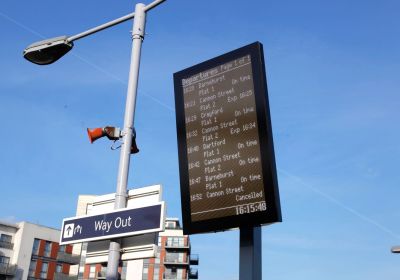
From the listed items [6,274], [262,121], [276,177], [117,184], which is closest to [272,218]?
[276,177]

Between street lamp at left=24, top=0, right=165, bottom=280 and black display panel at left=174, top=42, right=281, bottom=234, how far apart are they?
286cm

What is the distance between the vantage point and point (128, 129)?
26.5ft

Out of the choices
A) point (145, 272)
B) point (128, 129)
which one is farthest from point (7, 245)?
point (128, 129)

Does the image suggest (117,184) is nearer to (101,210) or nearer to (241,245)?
(101,210)

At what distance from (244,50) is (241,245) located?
418 cm

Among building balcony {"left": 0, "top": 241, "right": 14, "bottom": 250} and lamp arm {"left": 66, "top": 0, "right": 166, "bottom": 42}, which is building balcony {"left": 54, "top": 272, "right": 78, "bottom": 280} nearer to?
building balcony {"left": 0, "top": 241, "right": 14, "bottom": 250}

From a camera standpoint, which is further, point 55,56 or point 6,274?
point 6,274

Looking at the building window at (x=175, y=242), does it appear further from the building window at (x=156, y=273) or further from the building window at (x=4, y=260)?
the building window at (x=4, y=260)

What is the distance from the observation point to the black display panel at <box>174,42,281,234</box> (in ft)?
33.6

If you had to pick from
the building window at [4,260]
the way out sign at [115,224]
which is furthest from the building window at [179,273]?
the way out sign at [115,224]

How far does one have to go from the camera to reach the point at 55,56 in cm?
939

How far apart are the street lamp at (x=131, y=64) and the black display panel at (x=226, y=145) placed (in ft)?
9.38

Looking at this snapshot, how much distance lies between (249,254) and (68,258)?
80.5 meters

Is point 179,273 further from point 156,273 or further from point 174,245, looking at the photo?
point 174,245
